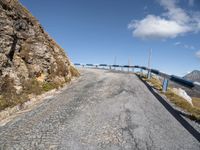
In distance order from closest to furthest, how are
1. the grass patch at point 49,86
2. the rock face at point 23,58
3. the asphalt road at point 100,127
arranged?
the asphalt road at point 100,127, the rock face at point 23,58, the grass patch at point 49,86

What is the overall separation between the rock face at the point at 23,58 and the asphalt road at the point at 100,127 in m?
2.02

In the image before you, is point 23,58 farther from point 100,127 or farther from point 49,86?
point 100,127

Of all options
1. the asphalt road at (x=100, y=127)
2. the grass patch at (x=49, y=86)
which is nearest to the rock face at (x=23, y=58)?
the grass patch at (x=49, y=86)

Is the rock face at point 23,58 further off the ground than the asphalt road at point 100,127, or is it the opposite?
the rock face at point 23,58

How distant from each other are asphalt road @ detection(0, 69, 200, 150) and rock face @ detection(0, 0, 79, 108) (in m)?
2.02

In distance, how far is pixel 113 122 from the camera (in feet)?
28.2

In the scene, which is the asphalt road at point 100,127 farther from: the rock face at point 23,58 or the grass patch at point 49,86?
the grass patch at point 49,86

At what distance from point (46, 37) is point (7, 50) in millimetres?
6066

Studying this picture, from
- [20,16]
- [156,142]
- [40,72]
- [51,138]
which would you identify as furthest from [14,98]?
[156,142]

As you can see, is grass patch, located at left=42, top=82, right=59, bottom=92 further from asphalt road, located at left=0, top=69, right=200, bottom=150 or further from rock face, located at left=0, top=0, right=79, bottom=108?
asphalt road, located at left=0, top=69, right=200, bottom=150

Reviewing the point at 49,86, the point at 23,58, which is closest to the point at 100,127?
the point at 49,86

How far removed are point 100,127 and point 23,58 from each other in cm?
887

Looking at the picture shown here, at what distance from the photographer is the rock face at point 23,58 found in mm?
12791

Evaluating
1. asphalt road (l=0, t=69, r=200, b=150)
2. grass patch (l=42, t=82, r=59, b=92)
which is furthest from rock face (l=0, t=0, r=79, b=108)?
asphalt road (l=0, t=69, r=200, b=150)
